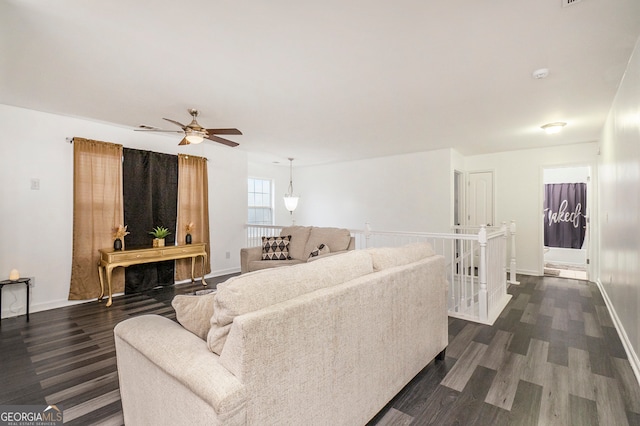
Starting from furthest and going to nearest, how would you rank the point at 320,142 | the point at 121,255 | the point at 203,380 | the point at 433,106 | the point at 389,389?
the point at 320,142
the point at 121,255
the point at 433,106
the point at 389,389
the point at 203,380

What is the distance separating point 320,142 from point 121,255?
3.44 meters

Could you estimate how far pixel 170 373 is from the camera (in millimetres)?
1111

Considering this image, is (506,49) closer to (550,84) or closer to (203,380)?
(550,84)

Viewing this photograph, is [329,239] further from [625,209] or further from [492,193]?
[492,193]

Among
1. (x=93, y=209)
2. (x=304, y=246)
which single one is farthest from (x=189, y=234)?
(x=304, y=246)

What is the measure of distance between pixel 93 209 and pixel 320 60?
3709 mm

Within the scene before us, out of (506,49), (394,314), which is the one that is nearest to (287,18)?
(506,49)

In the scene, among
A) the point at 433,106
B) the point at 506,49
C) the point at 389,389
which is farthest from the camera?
the point at 433,106

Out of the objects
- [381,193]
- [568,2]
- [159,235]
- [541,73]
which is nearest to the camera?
[568,2]

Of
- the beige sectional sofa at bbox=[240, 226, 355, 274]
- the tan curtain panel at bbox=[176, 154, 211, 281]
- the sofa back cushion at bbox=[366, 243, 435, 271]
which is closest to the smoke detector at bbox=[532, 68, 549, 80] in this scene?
the sofa back cushion at bbox=[366, 243, 435, 271]

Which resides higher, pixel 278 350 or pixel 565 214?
pixel 565 214

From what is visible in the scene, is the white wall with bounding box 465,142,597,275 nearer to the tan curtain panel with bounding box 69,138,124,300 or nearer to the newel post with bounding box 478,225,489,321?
the newel post with bounding box 478,225,489,321

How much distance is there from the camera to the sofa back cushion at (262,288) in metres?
1.14

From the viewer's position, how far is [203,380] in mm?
1009
